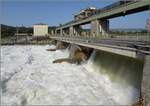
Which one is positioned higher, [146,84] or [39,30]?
[39,30]

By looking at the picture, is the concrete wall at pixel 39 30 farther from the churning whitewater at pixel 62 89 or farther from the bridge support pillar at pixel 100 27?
the churning whitewater at pixel 62 89

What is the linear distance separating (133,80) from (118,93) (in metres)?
1.97

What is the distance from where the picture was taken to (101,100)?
737 inches

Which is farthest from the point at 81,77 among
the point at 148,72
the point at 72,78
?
the point at 148,72

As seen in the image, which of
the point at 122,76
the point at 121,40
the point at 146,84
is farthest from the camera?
the point at 121,40

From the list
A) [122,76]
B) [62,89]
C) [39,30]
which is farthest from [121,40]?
[39,30]

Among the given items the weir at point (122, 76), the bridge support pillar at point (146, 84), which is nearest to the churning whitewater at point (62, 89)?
the weir at point (122, 76)

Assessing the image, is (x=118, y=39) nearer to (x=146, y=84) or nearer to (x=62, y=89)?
(x=62, y=89)

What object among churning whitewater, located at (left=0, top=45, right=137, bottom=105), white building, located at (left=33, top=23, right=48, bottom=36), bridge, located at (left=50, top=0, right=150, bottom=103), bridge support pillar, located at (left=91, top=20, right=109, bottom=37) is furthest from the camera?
white building, located at (left=33, top=23, right=48, bottom=36)

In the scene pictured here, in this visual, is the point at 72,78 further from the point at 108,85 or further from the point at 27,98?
the point at 27,98

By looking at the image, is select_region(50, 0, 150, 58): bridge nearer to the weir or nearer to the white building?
the weir

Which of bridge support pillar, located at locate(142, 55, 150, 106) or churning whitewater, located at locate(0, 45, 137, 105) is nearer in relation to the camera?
bridge support pillar, located at locate(142, 55, 150, 106)

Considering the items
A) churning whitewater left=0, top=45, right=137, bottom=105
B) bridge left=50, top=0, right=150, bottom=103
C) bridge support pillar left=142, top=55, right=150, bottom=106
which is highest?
bridge left=50, top=0, right=150, bottom=103

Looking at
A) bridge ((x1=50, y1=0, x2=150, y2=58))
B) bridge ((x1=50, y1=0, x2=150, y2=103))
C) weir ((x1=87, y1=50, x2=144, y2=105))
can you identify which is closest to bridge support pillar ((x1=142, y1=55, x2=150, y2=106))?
bridge ((x1=50, y1=0, x2=150, y2=103))
